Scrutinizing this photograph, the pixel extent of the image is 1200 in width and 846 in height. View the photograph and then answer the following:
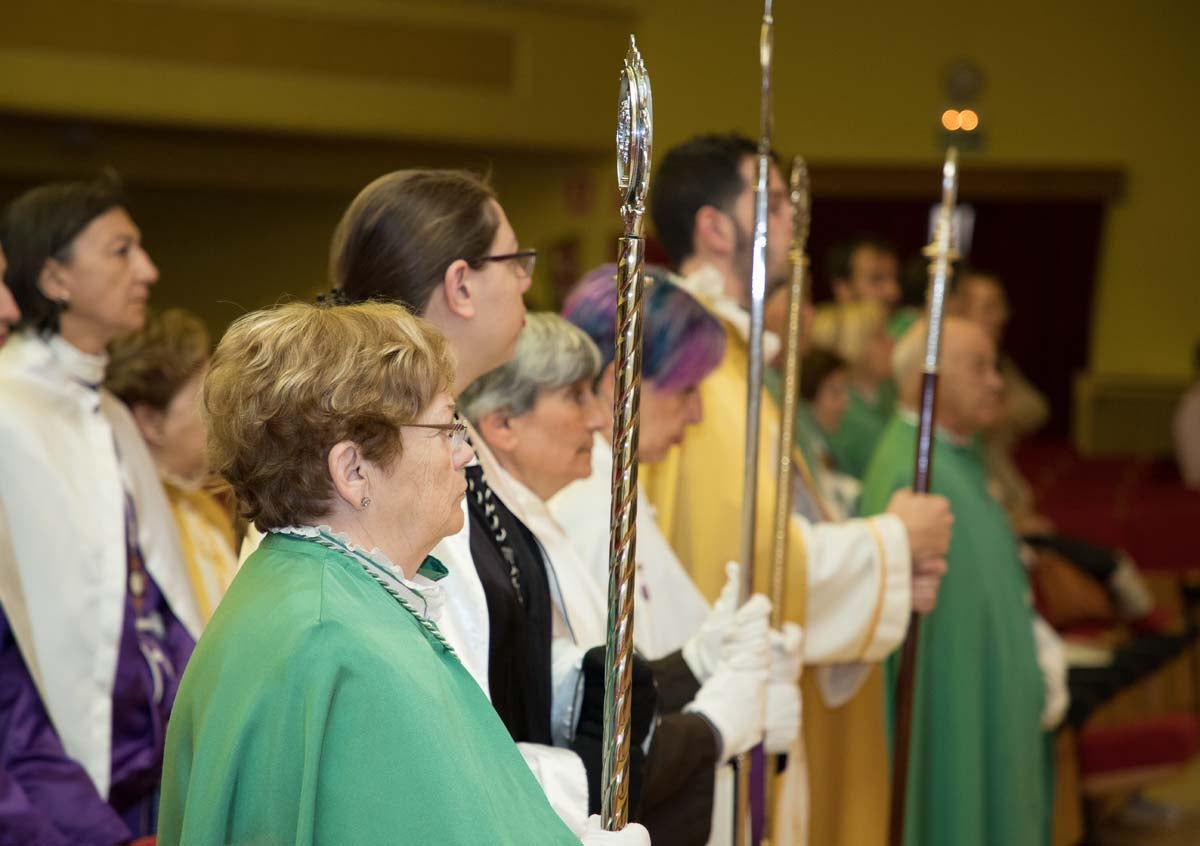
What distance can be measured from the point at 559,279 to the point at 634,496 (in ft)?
33.0

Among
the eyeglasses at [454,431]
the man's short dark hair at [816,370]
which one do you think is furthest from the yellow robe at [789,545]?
the man's short dark hair at [816,370]

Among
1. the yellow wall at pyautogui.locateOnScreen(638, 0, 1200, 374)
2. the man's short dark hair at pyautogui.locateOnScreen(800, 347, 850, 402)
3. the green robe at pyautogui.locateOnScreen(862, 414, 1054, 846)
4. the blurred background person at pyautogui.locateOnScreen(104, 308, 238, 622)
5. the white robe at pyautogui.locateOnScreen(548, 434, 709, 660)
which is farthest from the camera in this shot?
the yellow wall at pyautogui.locateOnScreen(638, 0, 1200, 374)

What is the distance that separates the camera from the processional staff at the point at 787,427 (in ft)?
8.48

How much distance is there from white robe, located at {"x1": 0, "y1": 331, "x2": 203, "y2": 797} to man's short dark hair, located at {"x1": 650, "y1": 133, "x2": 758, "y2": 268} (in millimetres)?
1153

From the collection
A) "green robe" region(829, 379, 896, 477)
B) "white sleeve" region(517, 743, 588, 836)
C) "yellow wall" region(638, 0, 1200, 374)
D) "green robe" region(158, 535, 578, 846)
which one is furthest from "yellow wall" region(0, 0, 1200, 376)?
"green robe" region(158, 535, 578, 846)

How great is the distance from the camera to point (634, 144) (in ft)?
5.35

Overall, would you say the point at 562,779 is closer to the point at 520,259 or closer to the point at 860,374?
the point at 520,259

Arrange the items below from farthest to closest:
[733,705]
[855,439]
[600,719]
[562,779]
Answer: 1. [855,439]
2. [733,705]
3. [600,719]
4. [562,779]

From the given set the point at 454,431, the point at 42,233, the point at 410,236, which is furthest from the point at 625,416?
the point at 42,233

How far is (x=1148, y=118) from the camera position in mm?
11914

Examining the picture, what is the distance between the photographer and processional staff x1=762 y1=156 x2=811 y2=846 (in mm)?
2586

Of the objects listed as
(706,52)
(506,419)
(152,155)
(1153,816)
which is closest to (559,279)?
(706,52)

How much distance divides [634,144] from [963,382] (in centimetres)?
245

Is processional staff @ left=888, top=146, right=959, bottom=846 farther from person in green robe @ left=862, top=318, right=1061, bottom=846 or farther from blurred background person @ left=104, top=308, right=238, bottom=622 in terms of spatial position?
blurred background person @ left=104, top=308, right=238, bottom=622
